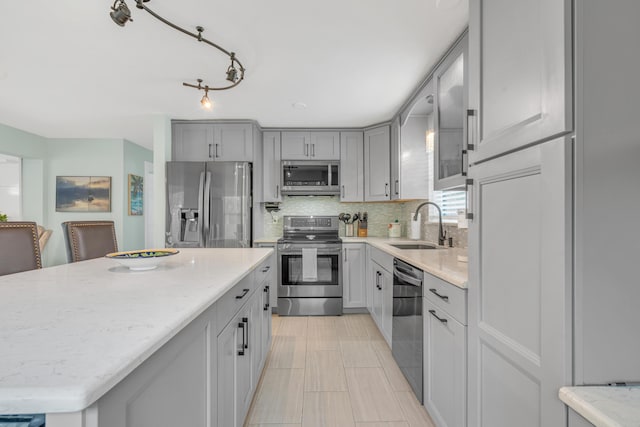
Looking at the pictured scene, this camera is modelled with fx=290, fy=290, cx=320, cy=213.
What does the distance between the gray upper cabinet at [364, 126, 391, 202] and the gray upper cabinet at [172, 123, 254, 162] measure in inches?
59.8

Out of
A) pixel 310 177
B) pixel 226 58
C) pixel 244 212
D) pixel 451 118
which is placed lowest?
pixel 244 212

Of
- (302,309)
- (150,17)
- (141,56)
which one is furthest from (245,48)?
(302,309)

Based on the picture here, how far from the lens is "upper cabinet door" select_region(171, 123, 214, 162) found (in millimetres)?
3648

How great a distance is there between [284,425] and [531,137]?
186 cm

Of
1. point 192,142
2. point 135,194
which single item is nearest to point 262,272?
point 192,142

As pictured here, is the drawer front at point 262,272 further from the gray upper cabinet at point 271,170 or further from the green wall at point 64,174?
the green wall at point 64,174

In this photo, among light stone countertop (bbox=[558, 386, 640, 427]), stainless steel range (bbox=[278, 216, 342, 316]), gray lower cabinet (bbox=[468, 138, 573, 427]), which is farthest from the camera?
stainless steel range (bbox=[278, 216, 342, 316])

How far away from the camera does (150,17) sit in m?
1.81

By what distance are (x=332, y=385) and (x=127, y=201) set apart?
4753 mm

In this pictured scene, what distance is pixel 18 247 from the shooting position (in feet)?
5.33

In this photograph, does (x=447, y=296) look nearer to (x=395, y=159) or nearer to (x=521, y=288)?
(x=521, y=288)

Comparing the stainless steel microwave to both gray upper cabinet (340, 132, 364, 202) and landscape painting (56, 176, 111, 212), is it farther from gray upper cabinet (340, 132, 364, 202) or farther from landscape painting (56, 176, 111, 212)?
landscape painting (56, 176, 111, 212)

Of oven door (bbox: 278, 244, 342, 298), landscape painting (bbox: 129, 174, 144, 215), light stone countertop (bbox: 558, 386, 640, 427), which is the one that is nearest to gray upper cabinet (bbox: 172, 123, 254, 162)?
oven door (bbox: 278, 244, 342, 298)

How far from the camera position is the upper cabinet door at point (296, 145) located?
387cm
